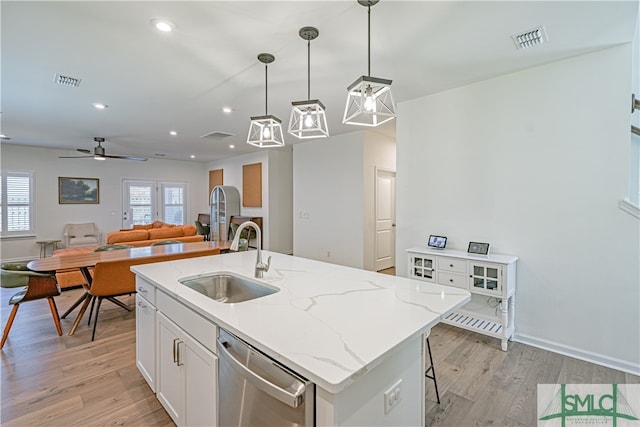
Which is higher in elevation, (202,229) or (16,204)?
(16,204)

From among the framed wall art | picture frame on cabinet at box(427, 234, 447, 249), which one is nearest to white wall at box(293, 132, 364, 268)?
picture frame on cabinet at box(427, 234, 447, 249)

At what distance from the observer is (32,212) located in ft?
22.4

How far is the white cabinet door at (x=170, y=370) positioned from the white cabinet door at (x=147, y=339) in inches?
4.2

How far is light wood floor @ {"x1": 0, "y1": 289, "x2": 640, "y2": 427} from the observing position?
1920 mm

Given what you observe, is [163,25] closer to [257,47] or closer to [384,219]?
[257,47]

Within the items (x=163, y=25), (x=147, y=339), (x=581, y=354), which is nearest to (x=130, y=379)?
(x=147, y=339)

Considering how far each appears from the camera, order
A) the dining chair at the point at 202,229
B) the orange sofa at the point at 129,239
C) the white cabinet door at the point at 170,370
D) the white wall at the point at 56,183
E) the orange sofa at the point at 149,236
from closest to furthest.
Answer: the white cabinet door at the point at 170,370, the orange sofa at the point at 129,239, the orange sofa at the point at 149,236, the white wall at the point at 56,183, the dining chair at the point at 202,229

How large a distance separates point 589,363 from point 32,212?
9996 mm

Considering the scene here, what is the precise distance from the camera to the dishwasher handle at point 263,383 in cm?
94

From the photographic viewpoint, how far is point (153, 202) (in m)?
8.80

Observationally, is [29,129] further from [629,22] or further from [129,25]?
[629,22]

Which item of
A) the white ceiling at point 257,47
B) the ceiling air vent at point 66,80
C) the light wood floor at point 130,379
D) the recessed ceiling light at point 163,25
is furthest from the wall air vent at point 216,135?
the light wood floor at point 130,379

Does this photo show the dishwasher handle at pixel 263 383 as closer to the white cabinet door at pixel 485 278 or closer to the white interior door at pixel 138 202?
the white cabinet door at pixel 485 278

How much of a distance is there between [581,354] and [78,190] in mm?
9868
